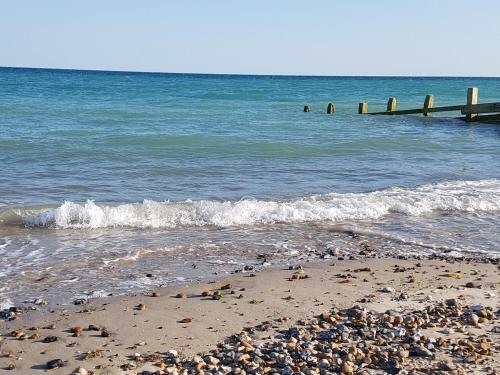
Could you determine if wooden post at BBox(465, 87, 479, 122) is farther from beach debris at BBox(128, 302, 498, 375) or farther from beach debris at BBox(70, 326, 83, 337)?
beach debris at BBox(70, 326, 83, 337)

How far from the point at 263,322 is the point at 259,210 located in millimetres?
5141

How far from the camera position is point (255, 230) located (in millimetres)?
10359

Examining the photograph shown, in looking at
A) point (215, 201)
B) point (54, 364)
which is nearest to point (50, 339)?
point (54, 364)

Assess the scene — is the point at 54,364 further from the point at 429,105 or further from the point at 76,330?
the point at 429,105

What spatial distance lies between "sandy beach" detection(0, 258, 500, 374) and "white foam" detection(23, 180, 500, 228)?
2980mm

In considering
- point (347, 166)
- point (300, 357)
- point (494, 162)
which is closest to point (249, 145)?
point (347, 166)

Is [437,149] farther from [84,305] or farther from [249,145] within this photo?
[84,305]

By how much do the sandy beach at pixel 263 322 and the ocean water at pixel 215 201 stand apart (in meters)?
0.66

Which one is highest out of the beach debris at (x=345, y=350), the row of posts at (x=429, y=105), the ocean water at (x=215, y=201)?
the row of posts at (x=429, y=105)

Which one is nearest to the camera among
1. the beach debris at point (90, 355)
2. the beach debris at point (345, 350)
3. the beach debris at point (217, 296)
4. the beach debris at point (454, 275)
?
the beach debris at point (345, 350)

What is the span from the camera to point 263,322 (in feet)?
20.4

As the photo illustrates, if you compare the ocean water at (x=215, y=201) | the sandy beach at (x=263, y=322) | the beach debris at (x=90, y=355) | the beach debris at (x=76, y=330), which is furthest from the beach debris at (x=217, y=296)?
the beach debris at (x=90, y=355)

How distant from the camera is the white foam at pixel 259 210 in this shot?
10.6m

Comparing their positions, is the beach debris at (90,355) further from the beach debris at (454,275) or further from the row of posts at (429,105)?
the row of posts at (429,105)
